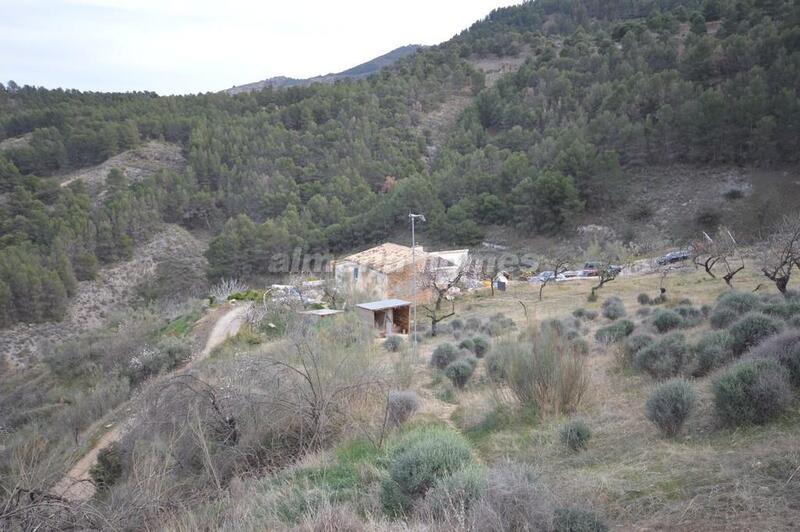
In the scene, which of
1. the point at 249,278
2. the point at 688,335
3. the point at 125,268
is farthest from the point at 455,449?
the point at 125,268

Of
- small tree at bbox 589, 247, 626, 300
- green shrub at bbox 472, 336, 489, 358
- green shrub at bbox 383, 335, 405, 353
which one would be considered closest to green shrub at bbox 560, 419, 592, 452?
green shrub at bbox 472, 336, 489, 358

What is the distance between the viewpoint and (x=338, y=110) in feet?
225

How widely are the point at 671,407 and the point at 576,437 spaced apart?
92cm

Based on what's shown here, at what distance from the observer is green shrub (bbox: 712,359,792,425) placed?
4.55 m

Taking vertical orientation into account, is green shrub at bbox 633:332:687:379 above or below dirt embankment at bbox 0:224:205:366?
above

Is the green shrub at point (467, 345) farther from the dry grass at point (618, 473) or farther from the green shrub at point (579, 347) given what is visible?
the dry grass at point (618, 473)

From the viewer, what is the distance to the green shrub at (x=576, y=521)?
3.10 m

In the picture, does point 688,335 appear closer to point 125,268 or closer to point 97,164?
point 125,268

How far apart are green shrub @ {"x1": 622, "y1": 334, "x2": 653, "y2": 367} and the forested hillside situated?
31.4 metres

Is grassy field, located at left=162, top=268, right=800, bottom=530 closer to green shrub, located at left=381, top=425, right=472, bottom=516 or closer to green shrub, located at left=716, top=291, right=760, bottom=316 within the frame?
green shrub, located at left=381, top=425, right=472, bottom=516

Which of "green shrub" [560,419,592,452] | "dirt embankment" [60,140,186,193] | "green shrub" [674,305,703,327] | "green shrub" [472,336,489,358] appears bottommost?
"green shrub" [472,336,489,358]

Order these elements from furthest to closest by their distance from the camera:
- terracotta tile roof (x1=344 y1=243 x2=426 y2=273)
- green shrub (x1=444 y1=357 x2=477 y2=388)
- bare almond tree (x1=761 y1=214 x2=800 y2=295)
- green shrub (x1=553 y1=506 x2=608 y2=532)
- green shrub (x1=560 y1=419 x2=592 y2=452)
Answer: terracotta tile roof (x1=344 y1=243 x2=426 y2=273) < bare almond tree (x1=761 y1=214 x2=800 y2=295) < green shrub (x1=444 y1=357 x2=477 y2=388) < green shrub (x1=560 y1=419 x2=592 y2=452) < green shrub (x1=553 y1=506 x2=608 y2=532)

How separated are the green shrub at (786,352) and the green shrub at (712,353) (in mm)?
1151

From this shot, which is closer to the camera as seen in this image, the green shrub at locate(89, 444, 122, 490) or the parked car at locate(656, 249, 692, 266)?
the green shrub at locate(89, 444, 122, 490)
